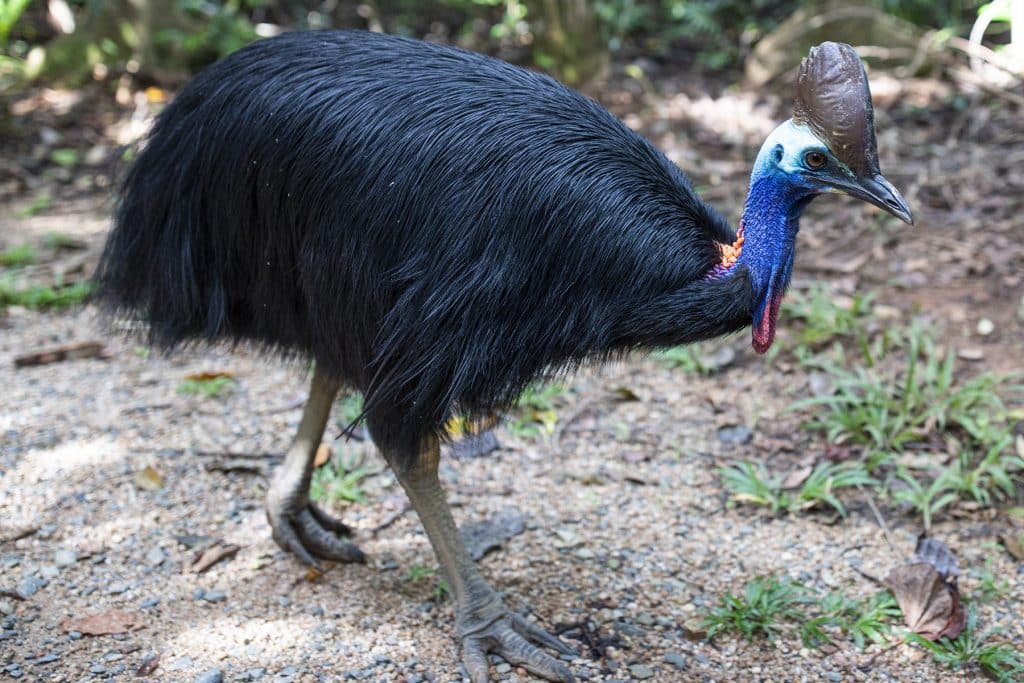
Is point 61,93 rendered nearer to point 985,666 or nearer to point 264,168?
point 264,168

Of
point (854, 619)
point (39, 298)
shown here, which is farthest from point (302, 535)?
point (39, 298)

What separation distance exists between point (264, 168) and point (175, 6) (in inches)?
212

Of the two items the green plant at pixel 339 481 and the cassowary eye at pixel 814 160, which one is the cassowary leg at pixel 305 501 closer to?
the green plant at pixel 339 481

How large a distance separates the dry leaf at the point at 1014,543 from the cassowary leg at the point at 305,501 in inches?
71.0

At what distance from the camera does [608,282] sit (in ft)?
7.22

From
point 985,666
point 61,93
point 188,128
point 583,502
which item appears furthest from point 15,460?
point 61,93

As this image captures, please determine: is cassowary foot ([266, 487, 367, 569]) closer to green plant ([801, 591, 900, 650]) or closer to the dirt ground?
the dirt ground

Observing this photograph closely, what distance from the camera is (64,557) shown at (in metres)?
2.83

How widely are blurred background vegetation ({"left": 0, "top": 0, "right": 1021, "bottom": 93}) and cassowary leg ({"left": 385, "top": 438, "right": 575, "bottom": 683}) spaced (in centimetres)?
470

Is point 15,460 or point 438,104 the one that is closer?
point 438,104

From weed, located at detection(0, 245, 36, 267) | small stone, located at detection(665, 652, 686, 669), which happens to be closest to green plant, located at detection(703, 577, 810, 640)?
small stone, located at detection(665, 652, 686, 669)

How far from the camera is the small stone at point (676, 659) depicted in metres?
2.53

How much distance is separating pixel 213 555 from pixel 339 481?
494 mm

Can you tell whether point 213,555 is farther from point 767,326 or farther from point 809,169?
point 809,169
